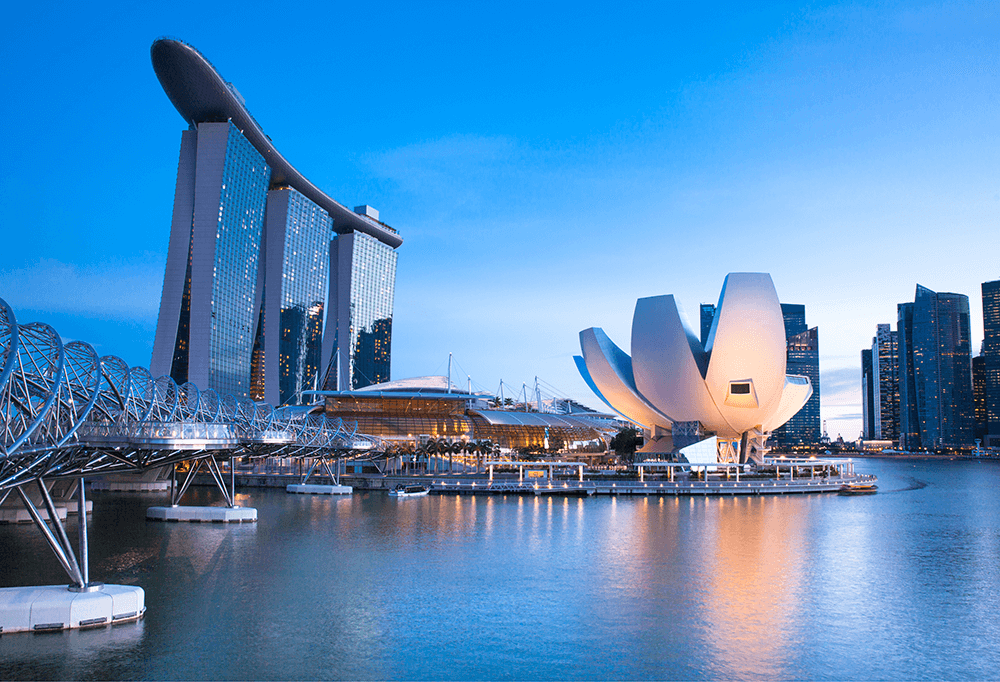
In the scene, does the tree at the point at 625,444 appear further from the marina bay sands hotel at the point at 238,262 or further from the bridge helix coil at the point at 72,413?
the bridge helix coil at the point at 72,413

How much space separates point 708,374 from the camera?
58.2 metres

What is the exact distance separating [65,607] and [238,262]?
73.7m

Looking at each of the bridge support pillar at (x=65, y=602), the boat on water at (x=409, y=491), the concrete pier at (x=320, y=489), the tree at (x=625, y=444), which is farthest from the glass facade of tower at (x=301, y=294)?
the bridge support pillar at (x=65, y=602)

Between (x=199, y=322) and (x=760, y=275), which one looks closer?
(x=760, y=275)

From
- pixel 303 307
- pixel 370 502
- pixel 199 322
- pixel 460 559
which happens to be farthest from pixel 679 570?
pixel 303 307

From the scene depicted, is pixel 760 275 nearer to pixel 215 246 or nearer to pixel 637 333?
pixel 637 333

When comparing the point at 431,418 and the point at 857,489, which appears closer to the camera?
the point at 857,489

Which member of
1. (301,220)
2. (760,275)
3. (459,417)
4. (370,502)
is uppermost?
(301,220)

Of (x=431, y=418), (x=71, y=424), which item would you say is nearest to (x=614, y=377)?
(x=431, y=418)

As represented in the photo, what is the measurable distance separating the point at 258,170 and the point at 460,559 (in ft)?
247

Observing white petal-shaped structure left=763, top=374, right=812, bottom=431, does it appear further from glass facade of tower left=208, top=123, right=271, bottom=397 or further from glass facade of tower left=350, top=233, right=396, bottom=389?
glass facade of tower left=350, top=233, right=396, bottom=389

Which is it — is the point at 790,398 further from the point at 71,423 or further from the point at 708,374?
the point at 71,423

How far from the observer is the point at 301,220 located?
11000 cm

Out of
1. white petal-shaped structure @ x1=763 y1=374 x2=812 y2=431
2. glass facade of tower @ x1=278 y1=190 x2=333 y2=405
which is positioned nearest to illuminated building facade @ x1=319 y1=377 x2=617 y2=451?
glass facade of tower @ x1=278 y1=190 x2=333 y2=405
